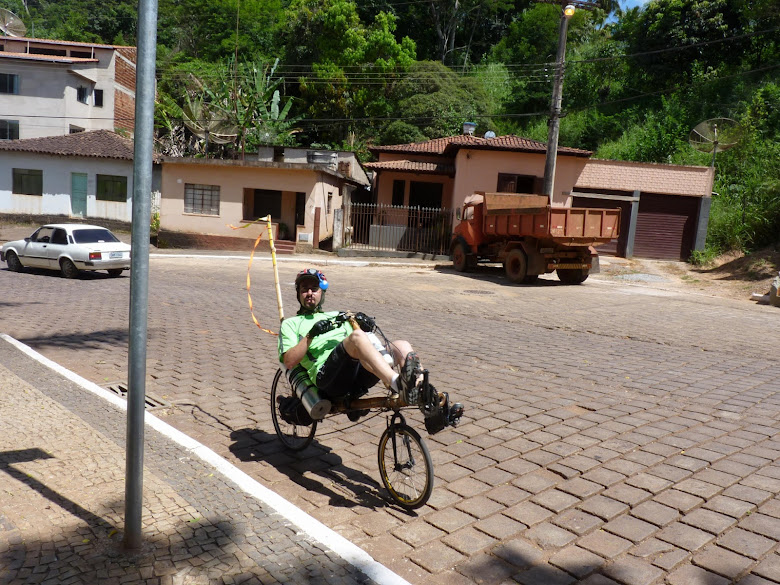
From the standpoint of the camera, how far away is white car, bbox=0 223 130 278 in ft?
54.5

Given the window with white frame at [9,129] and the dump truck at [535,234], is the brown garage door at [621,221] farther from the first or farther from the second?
the window with white frame at [9,129]

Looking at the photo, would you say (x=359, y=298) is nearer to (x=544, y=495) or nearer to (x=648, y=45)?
(x=544, y=495)

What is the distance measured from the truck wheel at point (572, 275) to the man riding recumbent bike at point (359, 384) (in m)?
14.1

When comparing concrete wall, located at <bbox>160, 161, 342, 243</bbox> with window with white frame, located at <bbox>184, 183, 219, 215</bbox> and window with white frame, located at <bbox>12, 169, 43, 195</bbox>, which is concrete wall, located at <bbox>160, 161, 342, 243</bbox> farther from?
window with white frame, located at <bbox>12, 169, 43, 195</bbox>

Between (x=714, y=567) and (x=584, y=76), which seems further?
(x=584, y=76)

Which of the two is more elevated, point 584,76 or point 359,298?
point 584,76

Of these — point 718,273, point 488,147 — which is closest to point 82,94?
point 488,147

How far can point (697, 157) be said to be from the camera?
30891 mm

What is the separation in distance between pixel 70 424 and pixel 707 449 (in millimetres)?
4973

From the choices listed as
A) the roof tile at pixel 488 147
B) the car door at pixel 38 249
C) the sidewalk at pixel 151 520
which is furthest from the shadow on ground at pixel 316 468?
the roof tile at pixel 488 147

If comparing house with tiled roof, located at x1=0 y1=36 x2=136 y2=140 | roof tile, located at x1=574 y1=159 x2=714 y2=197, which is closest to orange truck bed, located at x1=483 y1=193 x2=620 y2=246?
roof tile, located at x1=574 y1=159 x2=714 y2=197


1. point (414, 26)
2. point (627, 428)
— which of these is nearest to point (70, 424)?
point (627, 428)

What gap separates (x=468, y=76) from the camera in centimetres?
4912

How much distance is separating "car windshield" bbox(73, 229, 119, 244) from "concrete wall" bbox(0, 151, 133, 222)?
51.5 feet
